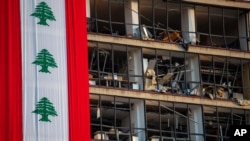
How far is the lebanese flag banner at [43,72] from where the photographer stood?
201 feet

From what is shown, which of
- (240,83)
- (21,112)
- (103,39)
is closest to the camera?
(21,112)

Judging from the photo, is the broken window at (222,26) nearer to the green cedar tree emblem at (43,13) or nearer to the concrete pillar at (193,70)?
the concrete pillar at (193,70)

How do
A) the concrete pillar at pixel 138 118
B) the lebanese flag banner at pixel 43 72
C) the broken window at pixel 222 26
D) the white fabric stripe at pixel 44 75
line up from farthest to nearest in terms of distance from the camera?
the broken window at pixel 222 26, the concrete pillar at pixel 138 118, the white fabric stripe at pixel 44 75, the lebanese flag banner at pixel 43 72

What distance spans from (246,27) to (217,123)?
7.36m

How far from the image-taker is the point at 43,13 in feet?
211

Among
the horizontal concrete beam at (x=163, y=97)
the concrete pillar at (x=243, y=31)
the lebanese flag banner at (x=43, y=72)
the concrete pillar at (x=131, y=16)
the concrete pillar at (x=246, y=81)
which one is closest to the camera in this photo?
the lebanese flag banner at (x=43, y=72)

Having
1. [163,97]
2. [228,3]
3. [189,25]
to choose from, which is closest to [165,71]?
[163,97]

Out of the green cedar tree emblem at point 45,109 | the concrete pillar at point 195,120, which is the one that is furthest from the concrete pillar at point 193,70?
the green cedar tree emblem at point 45,109

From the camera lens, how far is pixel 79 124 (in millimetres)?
62719

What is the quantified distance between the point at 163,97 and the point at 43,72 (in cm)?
965

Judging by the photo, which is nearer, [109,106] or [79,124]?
[79,124]

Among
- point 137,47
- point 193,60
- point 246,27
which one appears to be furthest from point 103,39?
point 246,27

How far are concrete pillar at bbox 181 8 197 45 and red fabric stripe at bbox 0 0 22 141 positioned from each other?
1393cm

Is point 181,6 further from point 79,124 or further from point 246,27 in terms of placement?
point 79,124
